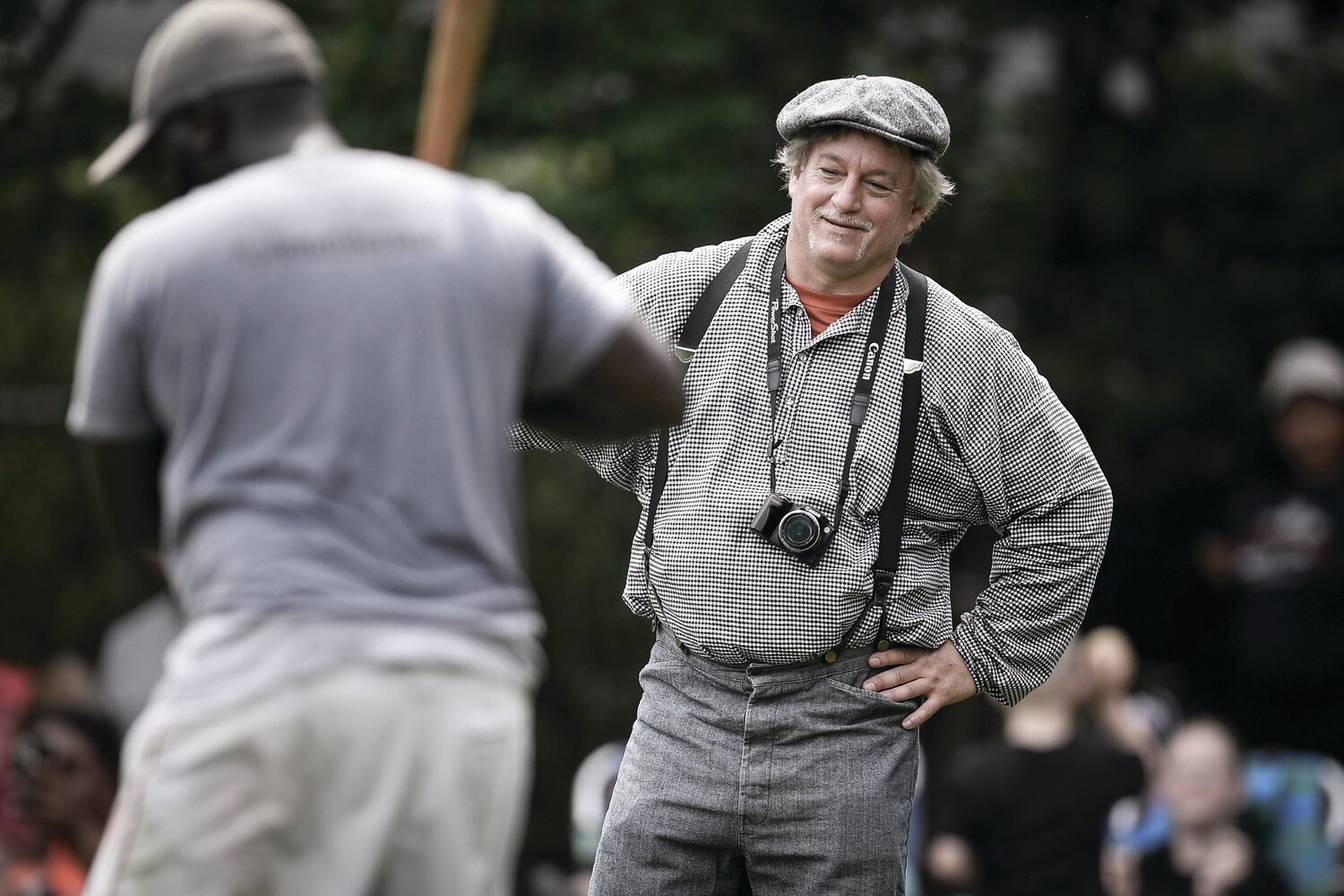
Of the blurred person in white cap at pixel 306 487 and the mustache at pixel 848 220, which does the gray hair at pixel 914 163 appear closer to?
the mustache at pixel 848 220

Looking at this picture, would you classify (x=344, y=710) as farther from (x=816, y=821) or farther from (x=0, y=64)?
(x=0, y=64)

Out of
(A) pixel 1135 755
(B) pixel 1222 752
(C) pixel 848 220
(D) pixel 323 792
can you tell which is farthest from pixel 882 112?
(B) pixel 1222 752

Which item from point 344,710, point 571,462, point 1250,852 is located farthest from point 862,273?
point 571,462

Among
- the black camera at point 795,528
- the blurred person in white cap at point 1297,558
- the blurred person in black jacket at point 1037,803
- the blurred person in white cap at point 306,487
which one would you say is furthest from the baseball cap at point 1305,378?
the blurred person in white cap at point 306,487

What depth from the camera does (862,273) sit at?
4043 millimetres

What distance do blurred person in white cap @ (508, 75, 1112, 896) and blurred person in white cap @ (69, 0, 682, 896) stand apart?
39.5 inches

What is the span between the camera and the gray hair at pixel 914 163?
4043 mm

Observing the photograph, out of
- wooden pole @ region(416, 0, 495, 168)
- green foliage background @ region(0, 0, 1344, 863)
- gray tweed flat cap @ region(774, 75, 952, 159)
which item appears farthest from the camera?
green foliage background @ region(0, 0, 1344, 863)

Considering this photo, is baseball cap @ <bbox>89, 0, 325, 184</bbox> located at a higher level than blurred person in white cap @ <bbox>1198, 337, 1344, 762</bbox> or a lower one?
higher

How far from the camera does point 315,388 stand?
2809 millimetres

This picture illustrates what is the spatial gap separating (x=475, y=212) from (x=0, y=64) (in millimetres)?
6597

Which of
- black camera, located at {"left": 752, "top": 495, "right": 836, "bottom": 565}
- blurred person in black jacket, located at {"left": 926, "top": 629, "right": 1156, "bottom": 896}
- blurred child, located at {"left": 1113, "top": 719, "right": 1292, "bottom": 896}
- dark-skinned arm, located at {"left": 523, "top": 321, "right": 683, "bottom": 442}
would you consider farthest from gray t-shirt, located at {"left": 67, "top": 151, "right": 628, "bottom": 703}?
blurred child, located at {"left": 1113, "top": 719, "right": 1292, "bottom": 896}

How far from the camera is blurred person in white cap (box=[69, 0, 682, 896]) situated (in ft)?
9.17

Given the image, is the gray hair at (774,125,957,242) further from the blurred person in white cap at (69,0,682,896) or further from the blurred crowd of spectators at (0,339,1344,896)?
the blurred crowd of spectators at (0,339,1344,896)
